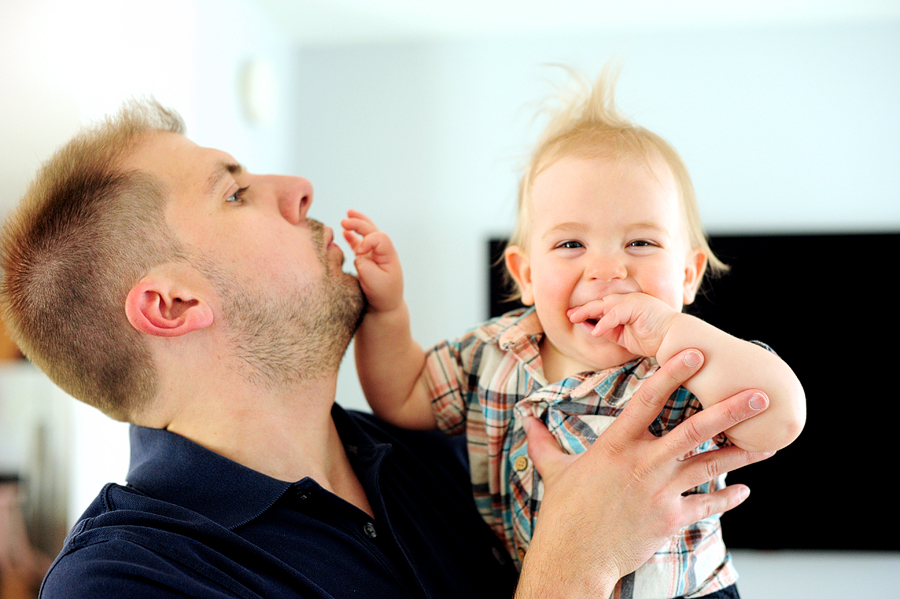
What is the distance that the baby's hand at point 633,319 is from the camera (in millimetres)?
897

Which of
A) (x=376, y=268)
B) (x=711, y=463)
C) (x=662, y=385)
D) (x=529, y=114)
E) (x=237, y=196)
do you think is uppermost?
(x=529, y=114)

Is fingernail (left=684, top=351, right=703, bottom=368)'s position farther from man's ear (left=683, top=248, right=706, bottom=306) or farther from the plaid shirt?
man's ear (left=683, top=248, right=706, bottom=306)

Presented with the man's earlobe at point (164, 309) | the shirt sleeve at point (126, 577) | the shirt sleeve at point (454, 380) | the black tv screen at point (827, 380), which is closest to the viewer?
the shirt sleeve at point (126, 577)

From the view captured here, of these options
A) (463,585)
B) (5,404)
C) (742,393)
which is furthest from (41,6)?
(742,393)

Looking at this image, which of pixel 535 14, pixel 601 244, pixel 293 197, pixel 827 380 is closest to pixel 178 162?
pixel 293 197

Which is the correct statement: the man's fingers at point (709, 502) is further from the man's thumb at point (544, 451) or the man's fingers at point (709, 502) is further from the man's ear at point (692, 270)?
the man's ear at point (692, 270)

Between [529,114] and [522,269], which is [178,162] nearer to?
[522,269]

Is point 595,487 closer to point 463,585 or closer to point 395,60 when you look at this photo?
point 463,585

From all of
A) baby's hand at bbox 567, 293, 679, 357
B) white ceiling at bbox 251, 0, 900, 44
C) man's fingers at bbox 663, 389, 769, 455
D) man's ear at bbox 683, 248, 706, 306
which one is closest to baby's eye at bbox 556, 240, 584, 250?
baby's hand at bbox 567, 293, 679, 357

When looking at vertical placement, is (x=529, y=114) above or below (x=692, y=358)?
above

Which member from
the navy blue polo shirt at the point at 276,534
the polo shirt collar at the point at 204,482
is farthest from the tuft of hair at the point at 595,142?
the polo shirt collar at the point at 204,482

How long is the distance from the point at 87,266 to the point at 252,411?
1.10ft

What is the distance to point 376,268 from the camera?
115cm

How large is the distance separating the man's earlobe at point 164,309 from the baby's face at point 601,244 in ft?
1.79
